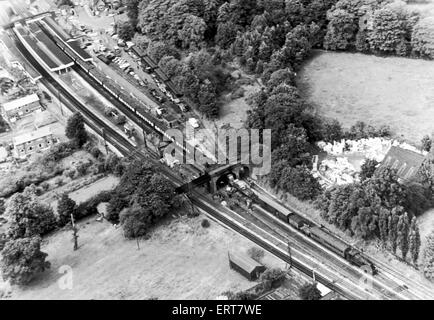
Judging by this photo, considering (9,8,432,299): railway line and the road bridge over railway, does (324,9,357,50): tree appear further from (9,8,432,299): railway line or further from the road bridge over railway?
(9,8,432,299): railway line

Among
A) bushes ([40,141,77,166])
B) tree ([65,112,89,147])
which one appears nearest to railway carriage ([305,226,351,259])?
tree ([65,112,89,147])

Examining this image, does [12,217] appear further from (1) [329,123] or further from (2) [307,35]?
(2) [307,35]

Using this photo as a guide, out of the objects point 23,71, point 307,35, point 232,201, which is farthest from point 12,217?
point 307,35

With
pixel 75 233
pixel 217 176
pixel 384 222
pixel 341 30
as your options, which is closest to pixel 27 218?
pixel 75 233

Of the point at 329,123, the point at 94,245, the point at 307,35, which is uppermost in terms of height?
the point at 307,35

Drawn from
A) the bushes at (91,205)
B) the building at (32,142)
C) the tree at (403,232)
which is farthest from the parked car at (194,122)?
the tree at (403,232)

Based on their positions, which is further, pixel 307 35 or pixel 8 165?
pixel 307 35
